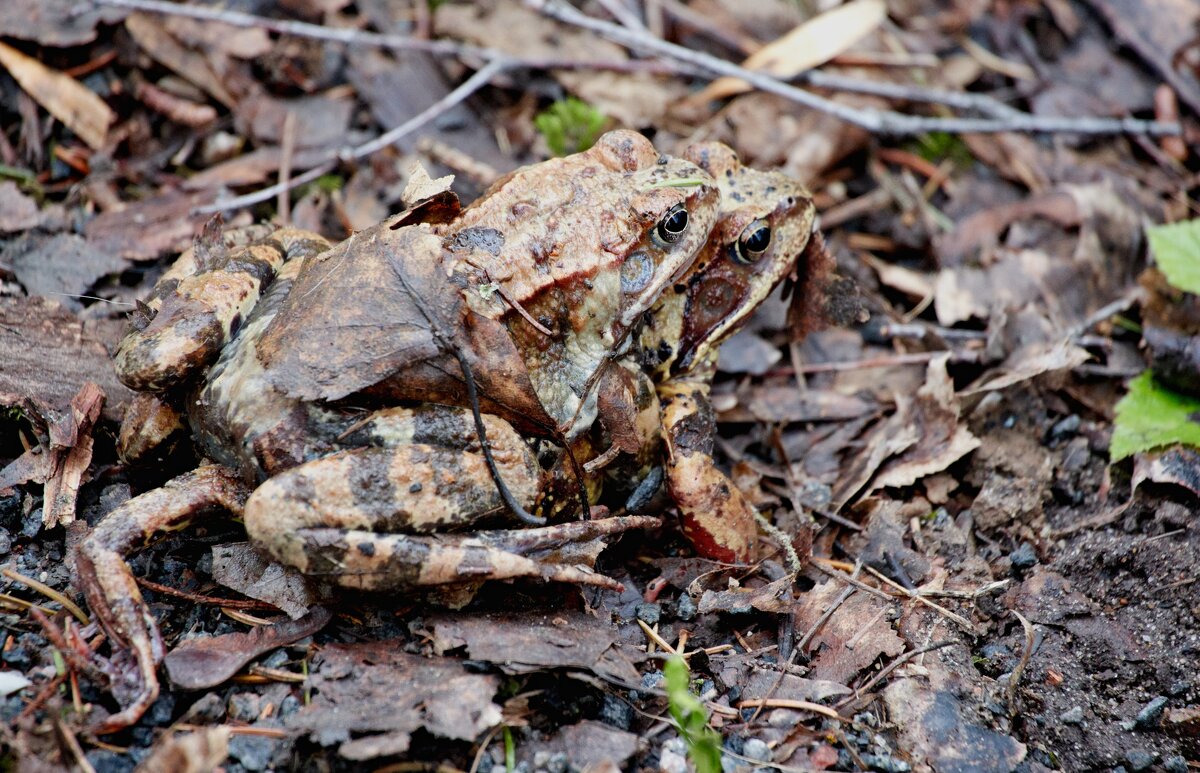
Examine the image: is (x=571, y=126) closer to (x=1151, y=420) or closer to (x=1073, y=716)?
(x=1151, y=420)

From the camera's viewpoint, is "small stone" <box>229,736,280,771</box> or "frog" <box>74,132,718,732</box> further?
"frog" <box>74,132,718,732</box>

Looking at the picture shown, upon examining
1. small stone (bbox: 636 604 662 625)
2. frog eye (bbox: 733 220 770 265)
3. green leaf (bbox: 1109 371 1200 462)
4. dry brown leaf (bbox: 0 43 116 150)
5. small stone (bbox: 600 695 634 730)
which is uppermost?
dry brown leaf (bbox: 0 43 116 150)

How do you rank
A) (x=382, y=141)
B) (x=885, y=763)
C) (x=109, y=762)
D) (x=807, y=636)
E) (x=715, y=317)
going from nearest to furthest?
1. (x=109, y=762)
2. (x=885, y=763)
3. (x=807, y=636)
4. (x=715, y=317)
5. (x=382, y=141)

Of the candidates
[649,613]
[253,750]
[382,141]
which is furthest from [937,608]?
[382,141]

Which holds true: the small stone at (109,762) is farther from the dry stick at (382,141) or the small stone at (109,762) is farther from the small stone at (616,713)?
the dry stick at (382,141)

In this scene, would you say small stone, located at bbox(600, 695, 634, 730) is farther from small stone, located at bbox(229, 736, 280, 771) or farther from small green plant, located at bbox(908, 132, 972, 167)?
small green plant, located at bbox(908, 132, 972, 167)

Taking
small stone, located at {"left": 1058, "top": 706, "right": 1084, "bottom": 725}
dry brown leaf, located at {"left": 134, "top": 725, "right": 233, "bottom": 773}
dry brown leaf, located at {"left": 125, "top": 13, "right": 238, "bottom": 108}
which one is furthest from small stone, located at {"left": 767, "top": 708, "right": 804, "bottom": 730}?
dry brown leaf, located at {"left": 125, "top": 13, "right": 238, "bottom": 108}
